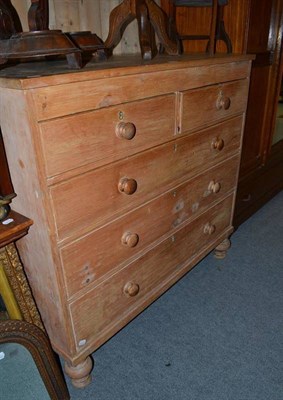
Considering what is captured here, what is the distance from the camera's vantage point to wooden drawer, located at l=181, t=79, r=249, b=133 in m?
1.27

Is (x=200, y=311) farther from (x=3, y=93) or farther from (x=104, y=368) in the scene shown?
(x=3, y=93)

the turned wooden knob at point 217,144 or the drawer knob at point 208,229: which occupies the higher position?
the turned wooden knob at point 217,144

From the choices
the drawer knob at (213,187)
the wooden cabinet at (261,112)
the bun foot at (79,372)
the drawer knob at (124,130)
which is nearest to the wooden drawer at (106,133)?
the drawer knob at (124,130)

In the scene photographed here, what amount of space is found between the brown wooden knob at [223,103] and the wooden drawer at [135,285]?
19.2 inches

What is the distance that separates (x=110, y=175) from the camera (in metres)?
1.06

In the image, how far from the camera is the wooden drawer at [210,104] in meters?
1.27

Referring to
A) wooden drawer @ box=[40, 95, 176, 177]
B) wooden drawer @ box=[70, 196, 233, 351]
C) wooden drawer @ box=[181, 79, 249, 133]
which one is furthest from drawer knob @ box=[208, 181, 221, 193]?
wooden drawer @ box=[40, 95, 176, 177]

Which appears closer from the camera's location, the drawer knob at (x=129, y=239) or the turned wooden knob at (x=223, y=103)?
the drawer knob at (x=129, y=239)

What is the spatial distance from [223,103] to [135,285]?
819 mm

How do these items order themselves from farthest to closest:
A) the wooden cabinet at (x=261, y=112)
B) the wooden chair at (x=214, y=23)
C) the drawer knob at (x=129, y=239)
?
the wooden cabinet at (x=261, y=112) < the wooden chair at (x=214, y=23) < the drawer knob at (x=129, y=239)

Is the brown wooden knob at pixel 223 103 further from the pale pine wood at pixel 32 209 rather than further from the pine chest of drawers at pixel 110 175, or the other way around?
the pale pine wood at pixel 32 209

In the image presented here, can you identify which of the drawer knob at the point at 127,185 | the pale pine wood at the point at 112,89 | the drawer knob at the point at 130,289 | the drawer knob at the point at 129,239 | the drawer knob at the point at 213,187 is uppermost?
the pale pine wood at the point at 112,89

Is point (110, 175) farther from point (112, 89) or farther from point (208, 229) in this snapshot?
point (208, 229)

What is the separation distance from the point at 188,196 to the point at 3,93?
0.85 metres
